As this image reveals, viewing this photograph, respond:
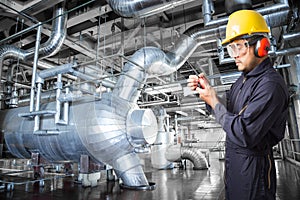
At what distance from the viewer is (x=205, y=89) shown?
720mm

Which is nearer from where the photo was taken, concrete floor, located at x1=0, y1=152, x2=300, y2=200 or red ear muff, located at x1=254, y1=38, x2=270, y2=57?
red ear muff, located at x1=254, y1=38, x2=270, y2=57

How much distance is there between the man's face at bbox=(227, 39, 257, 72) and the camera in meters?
0.67

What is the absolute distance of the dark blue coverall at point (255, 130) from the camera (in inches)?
22.7

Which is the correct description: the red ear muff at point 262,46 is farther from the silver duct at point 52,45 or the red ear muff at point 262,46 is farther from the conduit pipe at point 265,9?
the silver duct at point 52,45

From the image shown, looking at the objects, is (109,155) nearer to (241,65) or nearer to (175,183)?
(241,65)

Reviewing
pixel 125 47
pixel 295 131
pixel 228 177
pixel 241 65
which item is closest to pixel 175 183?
pixel 125 47

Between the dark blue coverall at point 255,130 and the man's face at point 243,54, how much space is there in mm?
27

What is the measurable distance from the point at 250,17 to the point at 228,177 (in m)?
0.58

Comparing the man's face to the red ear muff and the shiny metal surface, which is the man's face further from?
the shiny metal surface

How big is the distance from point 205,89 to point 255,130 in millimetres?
223

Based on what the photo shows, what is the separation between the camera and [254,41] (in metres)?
0.66

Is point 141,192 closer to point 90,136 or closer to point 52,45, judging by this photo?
point 90,136

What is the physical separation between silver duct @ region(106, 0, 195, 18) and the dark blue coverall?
A: 152 cm

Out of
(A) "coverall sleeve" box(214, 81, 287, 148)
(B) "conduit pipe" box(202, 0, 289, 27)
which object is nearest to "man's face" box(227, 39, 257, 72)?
(A) "coverall sleeve" box(214, 81, 287, 148)
